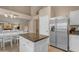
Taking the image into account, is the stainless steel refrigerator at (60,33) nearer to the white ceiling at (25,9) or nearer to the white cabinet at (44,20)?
the white cabinet at (44,20)

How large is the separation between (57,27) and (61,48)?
0.45 metres

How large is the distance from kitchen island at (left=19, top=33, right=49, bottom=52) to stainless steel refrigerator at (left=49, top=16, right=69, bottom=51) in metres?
0.18

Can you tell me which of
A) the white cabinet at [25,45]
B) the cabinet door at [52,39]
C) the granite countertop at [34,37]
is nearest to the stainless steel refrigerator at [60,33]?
the cabinet door at [52,39]

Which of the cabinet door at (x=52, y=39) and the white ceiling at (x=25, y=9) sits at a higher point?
the white ceiling at (x=25, y=9)

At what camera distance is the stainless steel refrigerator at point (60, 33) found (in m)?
1.88

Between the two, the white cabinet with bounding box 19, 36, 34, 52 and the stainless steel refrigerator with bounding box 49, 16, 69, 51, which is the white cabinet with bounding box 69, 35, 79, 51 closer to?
the stainless steel refrigerator with bounding box 49, 16, 69, 51

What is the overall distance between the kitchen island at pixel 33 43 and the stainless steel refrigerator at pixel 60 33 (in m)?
0.18

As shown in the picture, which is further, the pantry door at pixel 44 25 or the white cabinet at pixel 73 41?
the white cabinet at pixel 73 41

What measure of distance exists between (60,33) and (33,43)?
25.5 inches

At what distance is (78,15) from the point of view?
1.98m

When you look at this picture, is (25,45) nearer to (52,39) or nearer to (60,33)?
(52,39)

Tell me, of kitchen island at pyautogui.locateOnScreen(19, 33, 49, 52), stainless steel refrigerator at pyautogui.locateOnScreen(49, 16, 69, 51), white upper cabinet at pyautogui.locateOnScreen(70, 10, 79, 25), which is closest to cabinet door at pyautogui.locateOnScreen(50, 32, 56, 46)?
stainless steel refrigerator at pyautogui.locateOnScreen(49, 16, 69, 51)
